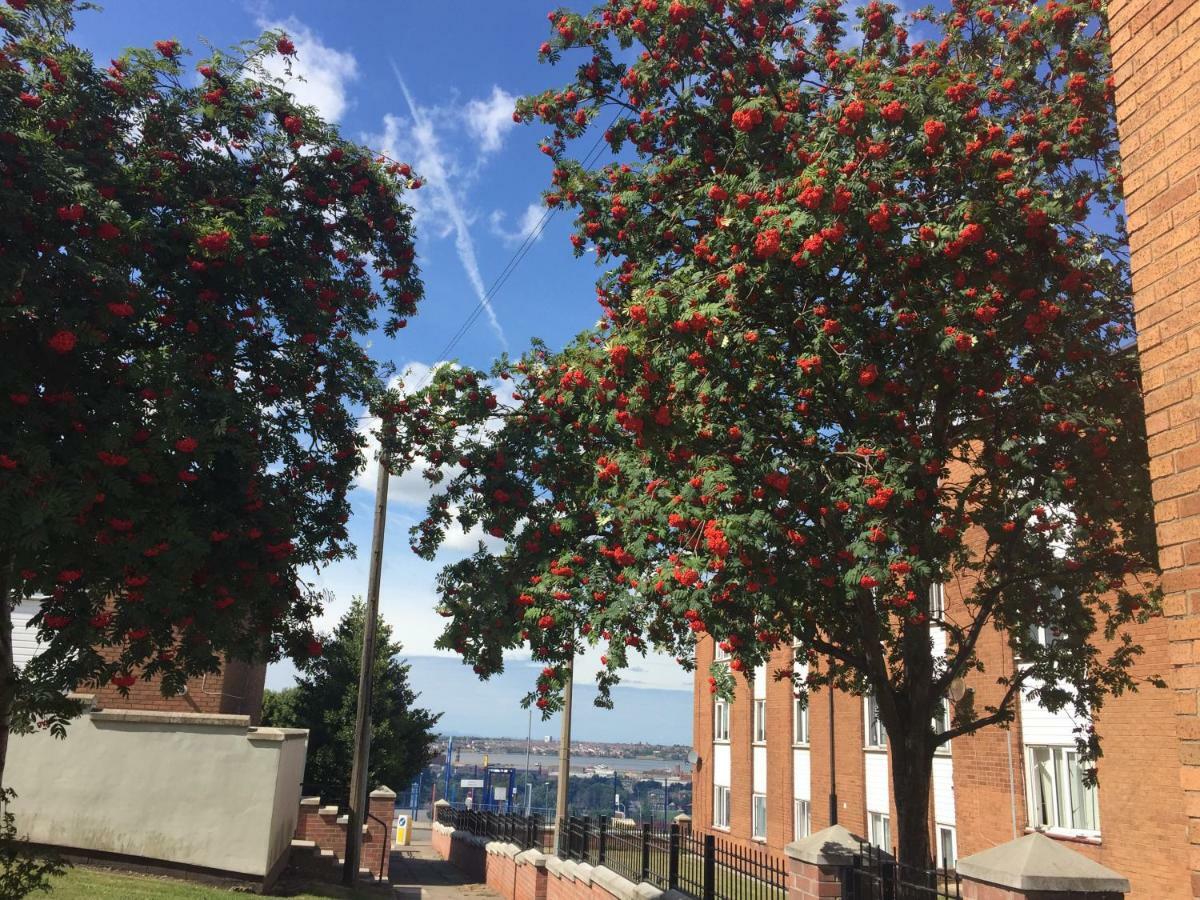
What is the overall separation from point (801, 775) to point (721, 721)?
6313mm

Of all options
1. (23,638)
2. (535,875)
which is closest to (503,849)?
(535,875)

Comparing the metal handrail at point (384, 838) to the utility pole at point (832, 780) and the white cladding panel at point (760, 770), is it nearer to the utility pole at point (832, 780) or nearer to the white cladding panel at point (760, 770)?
the utility pole at point (832, 780)

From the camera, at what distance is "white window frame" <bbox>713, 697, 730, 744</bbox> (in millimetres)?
33125

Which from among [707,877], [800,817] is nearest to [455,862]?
[800,817]

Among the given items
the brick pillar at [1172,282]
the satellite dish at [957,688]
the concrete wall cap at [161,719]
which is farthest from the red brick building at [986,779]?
the concrete wall cap at [161,719]

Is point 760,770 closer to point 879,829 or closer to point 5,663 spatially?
point 879,829

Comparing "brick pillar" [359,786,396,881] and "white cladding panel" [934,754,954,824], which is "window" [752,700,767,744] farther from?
"brick pillar" [359,786,396,881]

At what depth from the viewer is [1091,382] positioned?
8688mm

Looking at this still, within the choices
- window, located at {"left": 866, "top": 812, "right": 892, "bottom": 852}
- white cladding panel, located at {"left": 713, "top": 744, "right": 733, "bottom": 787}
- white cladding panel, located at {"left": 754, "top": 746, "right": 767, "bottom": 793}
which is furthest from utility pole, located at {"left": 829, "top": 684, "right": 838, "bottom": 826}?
white cladding panel, located at {"left": 713, "top": 744, "right": 733, "bottom": 787}

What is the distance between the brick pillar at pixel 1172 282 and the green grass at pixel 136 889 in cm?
1038

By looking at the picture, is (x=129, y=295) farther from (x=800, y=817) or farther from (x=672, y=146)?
(x=800, y=817)

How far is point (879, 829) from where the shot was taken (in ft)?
78.1

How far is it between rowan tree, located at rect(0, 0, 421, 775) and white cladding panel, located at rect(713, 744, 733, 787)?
85.1 ft

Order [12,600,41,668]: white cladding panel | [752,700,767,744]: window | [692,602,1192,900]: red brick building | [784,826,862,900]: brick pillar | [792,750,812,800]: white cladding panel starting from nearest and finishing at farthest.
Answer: [784,826,862,900]: brick pillar < [692,602,1192,900]: red brick building < [12,600,41,668]: white cladding panel < [792,750,812,800]: white cladding panel < [752,700,767,744]: window
